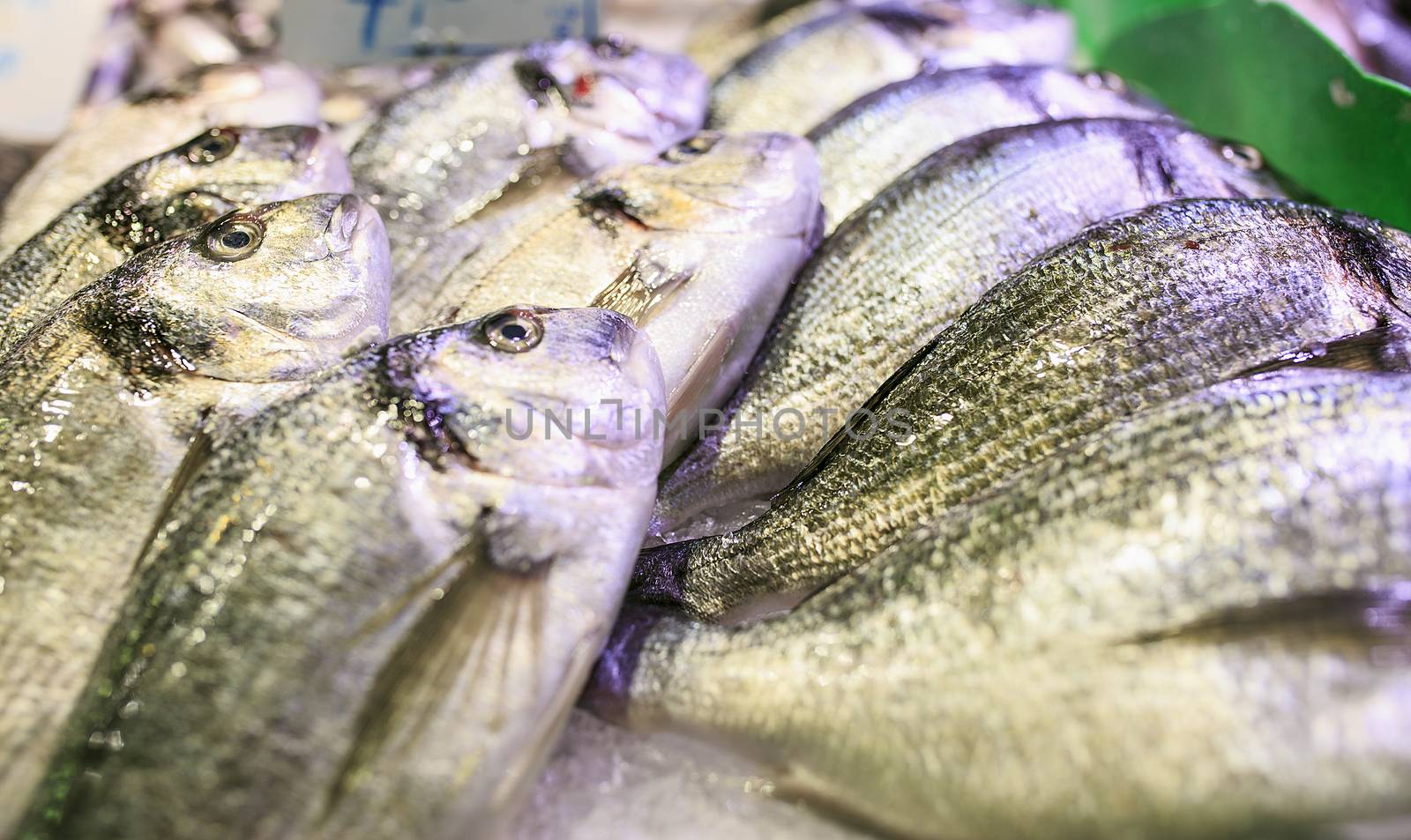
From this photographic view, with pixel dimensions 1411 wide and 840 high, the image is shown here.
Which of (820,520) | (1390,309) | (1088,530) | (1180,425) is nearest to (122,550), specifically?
(820,520)

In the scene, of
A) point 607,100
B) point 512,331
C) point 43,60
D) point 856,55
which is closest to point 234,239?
point 512,331

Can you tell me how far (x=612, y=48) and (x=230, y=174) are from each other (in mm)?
1170

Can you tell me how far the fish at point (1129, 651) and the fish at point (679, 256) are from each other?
0.70 meters

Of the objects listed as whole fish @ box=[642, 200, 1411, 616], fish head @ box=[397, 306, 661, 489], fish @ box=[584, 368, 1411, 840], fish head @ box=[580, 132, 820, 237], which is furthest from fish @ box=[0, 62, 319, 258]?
fish @ box=[584, 368, 1411, 840]

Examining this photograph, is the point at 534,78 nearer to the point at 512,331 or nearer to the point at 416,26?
the point at 416,26

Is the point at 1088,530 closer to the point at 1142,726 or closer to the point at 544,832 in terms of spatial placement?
the point at 1142,726

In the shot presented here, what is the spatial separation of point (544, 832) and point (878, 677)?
630 millimetres

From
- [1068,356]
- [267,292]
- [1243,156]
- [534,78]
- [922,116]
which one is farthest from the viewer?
[534,78]

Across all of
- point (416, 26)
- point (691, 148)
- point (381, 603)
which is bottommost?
point (381, 603)

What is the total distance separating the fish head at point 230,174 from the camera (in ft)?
6.95

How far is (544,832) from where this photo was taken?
4.80 feet

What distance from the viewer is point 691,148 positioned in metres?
2.19

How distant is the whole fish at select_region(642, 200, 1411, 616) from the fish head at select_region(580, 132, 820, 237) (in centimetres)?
53

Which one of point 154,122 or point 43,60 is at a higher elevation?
point 43,60
